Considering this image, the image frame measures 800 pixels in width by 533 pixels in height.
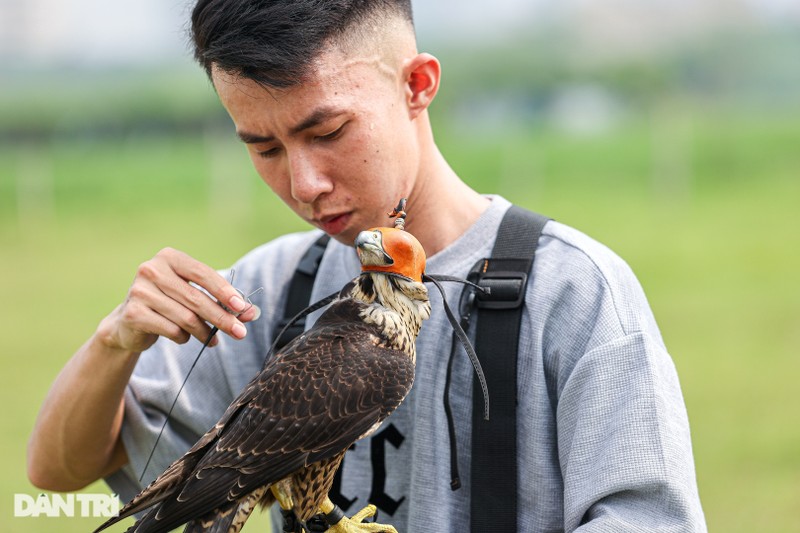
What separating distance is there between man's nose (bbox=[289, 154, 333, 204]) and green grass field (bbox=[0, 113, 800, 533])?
2822mm

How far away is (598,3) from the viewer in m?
11.6

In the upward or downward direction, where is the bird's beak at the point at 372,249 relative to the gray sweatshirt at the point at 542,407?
upward

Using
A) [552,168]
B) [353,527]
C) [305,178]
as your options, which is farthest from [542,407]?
[552,168]

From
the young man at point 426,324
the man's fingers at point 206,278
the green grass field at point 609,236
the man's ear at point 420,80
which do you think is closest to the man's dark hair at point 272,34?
the young man at point 426,324

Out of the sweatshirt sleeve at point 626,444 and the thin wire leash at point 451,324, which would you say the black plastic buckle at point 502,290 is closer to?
the thin wire leash at point 451,324

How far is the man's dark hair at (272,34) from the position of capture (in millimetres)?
1148

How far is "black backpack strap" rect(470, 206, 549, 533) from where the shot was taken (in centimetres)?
122

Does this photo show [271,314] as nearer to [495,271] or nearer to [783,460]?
[495,271]

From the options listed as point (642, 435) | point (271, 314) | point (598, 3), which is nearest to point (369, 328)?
point (642, 435)

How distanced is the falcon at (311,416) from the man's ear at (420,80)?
0.37 meters

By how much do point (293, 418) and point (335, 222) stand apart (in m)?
0.34

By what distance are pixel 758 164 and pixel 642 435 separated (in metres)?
9.31

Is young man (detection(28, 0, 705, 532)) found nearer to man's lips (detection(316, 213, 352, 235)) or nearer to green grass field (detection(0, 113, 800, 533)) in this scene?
man's lips (detection(316, 213, 352, 235))

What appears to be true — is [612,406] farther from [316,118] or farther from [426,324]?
[316,118]
